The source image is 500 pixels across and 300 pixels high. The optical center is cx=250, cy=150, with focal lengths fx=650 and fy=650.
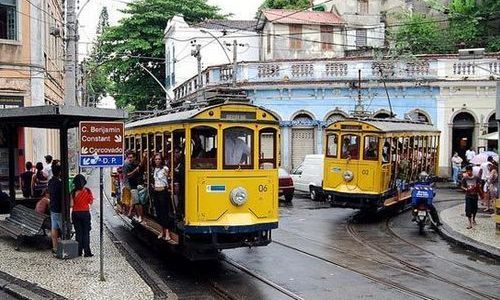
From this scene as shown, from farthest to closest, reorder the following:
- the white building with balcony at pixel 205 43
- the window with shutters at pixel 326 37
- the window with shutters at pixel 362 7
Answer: the window with shutters at pixel 362 7
the white building with balcony at pixel 205 43
the window with shutters at pixel 326 37

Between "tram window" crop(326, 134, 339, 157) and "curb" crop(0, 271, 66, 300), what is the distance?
11.4 metres

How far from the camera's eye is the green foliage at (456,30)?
39.2 meters

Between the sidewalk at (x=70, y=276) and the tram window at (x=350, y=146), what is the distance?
8.39m

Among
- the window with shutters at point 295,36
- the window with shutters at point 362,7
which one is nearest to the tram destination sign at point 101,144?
the window with shutters at point 295,36

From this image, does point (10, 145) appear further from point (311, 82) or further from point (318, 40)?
point (318, 40)

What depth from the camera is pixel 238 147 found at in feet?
39.1

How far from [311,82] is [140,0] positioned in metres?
22.2

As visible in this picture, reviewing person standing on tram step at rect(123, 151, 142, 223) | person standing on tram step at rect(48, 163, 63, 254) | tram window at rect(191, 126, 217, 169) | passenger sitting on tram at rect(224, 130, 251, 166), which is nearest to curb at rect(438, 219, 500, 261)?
passenger sitting on tram at rect(224, 130, 251, 166)

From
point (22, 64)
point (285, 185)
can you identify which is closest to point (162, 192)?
point (285, 185)

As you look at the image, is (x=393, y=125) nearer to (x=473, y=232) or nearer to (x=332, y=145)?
(x=332, y=145)

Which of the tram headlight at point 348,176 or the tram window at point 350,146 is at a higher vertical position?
the tram window at point 350,146

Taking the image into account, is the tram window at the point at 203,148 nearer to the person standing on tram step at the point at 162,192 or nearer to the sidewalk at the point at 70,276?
the person standing on tram step at the point at 162,192

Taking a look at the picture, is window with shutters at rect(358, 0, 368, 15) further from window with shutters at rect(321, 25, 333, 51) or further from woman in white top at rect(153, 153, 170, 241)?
woman in white top at rect(153, 153, 170, 241)

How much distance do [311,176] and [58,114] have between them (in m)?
16.8
